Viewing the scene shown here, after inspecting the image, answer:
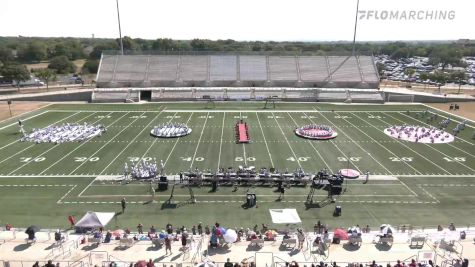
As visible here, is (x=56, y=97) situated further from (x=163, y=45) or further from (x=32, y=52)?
(x=163, y=45)

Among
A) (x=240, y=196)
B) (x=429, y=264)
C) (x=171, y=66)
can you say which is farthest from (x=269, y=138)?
(x=171, y=66)

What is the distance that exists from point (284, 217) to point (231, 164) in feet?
36.1

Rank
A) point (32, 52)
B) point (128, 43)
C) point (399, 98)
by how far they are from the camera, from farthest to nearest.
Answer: point (128, 43), point (32, 52), point (399, 98)

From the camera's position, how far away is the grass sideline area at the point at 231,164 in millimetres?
22203

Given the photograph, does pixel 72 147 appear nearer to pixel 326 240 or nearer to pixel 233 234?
pixel 233 234

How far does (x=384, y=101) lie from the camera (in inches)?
2422

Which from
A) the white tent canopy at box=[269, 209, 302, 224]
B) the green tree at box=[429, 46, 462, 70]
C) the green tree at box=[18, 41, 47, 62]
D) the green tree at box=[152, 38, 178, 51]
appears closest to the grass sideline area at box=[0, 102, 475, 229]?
the white tent canopy at box=[269, 209, 302, 224]

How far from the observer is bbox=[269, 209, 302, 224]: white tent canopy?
19.5 metres

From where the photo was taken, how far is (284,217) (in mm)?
19891

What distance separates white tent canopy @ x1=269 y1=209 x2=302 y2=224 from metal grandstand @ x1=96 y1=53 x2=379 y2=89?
172ft

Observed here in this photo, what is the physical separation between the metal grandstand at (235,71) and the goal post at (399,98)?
24.3 ft

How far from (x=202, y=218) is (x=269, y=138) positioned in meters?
18.1

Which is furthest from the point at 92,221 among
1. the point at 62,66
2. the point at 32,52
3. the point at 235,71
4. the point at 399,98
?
the point at 32,52

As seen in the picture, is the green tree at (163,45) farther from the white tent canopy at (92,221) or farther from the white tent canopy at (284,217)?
the white tent canopy at (284,217)
